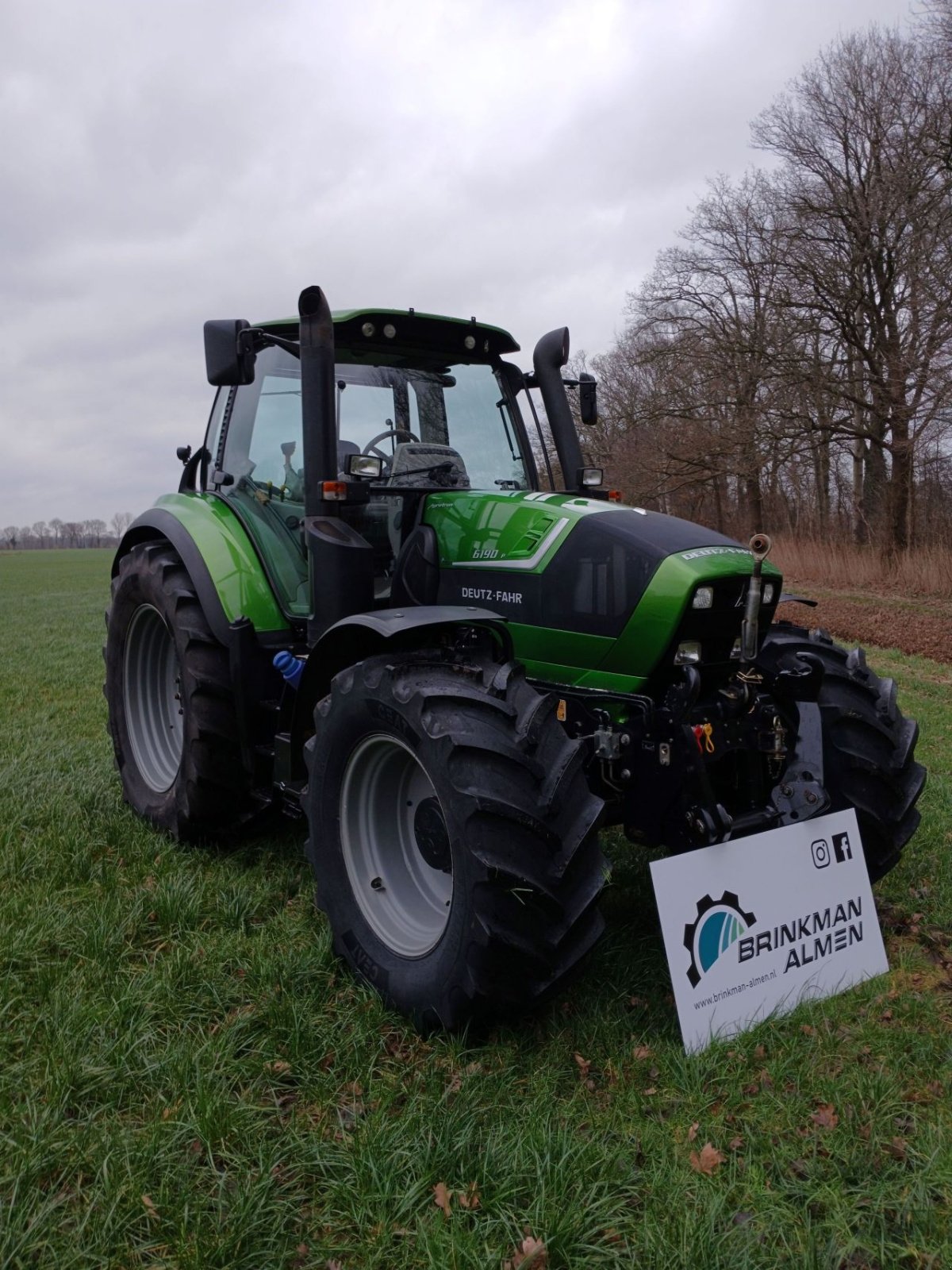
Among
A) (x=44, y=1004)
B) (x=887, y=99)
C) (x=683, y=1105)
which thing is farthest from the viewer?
(x=887, y=99)

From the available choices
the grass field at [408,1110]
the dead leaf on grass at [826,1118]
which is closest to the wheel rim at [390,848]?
the grass field at [408,1110]

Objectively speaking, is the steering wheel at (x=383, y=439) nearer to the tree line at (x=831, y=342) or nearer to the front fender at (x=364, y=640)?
the front fender at (x=364, y=640)

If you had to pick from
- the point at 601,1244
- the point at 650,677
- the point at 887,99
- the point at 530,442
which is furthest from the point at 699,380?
the point at 601,1244

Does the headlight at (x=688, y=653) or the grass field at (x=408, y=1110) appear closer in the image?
the grass field at (x=408, y=1110)

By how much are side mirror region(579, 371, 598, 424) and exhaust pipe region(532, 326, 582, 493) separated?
2.9 inches

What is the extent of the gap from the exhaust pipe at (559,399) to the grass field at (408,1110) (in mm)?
1994

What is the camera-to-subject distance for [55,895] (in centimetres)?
377

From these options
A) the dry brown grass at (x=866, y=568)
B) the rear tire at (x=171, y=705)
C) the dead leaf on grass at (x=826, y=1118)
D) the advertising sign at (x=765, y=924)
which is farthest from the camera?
the dry brown grass at (x=866, y=568)

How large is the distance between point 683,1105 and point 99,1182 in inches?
58.6

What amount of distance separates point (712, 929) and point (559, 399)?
8.38ft

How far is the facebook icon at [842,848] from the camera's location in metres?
3.30

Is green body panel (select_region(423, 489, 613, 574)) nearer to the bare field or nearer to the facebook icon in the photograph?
the facebook icon

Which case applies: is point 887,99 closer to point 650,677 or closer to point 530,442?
point 530,442

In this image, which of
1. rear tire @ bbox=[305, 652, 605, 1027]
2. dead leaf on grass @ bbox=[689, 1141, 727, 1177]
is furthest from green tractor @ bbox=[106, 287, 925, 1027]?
dead leaf on grass @ bbox=[689, 1141, 727, 1177]
